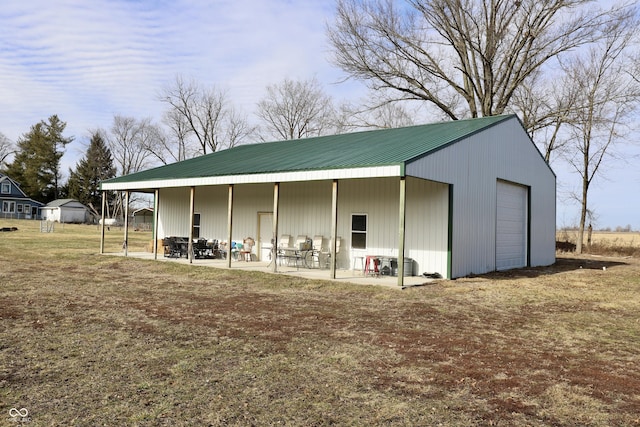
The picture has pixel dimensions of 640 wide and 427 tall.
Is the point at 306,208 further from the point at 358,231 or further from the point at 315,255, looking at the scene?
the point at 358,231

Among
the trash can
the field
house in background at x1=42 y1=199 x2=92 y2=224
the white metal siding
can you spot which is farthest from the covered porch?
house in background at x1=42 y1=199 x2=92 y2=224

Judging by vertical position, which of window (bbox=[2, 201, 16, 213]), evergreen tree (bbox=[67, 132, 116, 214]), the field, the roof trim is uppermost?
evergreen tree (bbox=[67, 132, 116, 214])

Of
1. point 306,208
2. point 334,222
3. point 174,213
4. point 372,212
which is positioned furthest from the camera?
point 174,213

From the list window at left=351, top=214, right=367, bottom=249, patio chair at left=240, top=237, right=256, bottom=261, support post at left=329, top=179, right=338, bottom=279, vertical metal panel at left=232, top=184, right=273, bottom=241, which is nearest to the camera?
support post at left=329, top=179, right=338, bottom=279

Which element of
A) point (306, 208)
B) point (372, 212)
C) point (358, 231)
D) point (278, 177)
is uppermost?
point (278, 177)

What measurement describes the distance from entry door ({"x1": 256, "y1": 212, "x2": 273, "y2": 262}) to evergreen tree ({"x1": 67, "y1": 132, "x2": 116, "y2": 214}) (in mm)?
53592

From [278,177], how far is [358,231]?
3.34m

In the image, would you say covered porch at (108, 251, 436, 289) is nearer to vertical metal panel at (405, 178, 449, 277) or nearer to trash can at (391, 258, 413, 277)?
trash can at (391, 258, 413, 277)

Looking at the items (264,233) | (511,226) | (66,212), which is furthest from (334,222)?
(66,212)

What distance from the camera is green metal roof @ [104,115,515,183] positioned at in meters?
12.6

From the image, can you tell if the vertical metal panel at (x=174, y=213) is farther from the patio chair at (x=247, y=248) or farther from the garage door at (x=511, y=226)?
the garage door at (x=511, y=226)

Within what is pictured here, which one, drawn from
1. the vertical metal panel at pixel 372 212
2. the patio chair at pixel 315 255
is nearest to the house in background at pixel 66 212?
the patio chair at pixel 315 255

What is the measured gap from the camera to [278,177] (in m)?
13.7

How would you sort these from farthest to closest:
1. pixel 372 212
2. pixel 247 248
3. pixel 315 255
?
pixel 247 248 < pixel 315 255 < pixel 372 212
